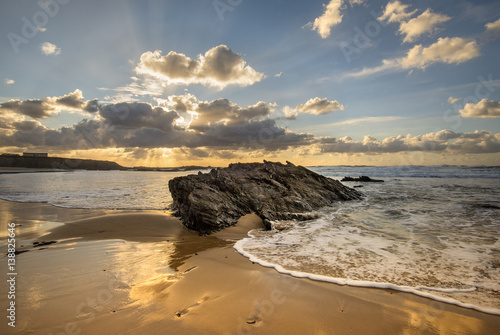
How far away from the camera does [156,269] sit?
4684mm

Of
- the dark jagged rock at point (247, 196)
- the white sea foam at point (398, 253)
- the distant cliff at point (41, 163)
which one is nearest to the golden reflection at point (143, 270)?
the white sea foam at point (398, 253)

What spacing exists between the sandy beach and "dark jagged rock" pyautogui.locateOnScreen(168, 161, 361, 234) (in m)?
2.49

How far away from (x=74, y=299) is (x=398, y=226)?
380 inches

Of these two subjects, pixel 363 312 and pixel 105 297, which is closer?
pixel 363 312

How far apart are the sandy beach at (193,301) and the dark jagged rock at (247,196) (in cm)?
249

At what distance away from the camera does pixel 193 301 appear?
11.3ft

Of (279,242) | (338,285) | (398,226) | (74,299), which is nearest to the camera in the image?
(74,299)

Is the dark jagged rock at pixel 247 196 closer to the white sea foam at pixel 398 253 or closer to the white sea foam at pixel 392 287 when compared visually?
the white sea foam at pixel 398 253

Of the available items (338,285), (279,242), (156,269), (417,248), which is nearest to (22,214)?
(156,269)

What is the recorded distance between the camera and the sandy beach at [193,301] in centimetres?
285

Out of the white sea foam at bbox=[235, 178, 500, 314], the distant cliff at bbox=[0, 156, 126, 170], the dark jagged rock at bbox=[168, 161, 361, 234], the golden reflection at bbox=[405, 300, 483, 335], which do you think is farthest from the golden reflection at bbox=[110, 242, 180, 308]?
the distant cliff at bbox=[0, 156, 126, 170]

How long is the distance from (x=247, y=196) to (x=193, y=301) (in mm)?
7393

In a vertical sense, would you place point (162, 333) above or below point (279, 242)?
above

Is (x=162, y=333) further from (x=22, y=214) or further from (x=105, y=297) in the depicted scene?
(x=22, y=214)
